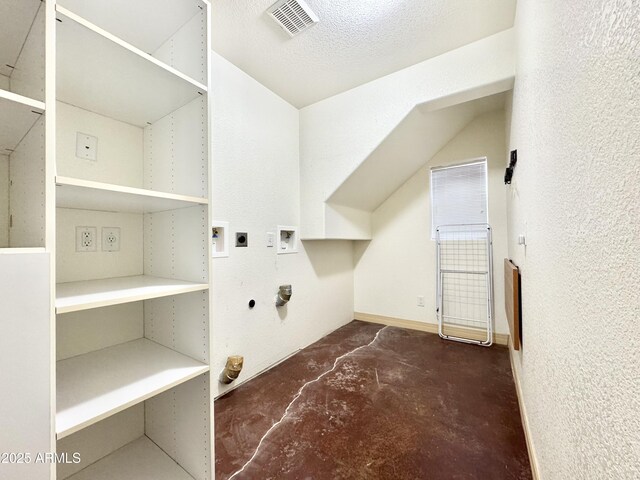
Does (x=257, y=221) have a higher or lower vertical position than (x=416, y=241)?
higher

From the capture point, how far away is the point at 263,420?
1.57 m

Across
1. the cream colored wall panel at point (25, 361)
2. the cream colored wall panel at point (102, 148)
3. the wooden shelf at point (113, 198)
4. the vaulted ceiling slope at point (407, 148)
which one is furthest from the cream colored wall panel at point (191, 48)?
the vaulted ceiling slope at point (407, 148)

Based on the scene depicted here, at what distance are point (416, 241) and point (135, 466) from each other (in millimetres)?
2985

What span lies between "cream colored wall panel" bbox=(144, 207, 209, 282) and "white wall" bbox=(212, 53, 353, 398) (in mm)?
586

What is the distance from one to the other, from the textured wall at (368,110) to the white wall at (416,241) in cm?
73

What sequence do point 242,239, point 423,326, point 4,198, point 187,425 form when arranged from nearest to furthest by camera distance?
1. point 4,198
2. point 187,425
3. point 242,239
4. point 423,326

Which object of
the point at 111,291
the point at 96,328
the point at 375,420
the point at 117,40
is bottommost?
the point at 375,420

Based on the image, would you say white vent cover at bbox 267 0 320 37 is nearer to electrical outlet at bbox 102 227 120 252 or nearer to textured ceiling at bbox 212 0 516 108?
textured ceiling at bbox 212 0 516 108

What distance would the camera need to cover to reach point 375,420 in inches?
61.8

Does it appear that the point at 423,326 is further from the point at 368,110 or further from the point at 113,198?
the point at 113,198

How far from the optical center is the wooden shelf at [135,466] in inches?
40.3

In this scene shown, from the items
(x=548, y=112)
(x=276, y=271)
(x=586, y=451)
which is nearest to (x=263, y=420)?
(x=276, y=271)

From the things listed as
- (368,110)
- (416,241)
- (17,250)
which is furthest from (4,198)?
(416,241)

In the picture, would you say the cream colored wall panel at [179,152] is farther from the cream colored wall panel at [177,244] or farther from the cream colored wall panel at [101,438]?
the cream colored wall panel at [101,438]
